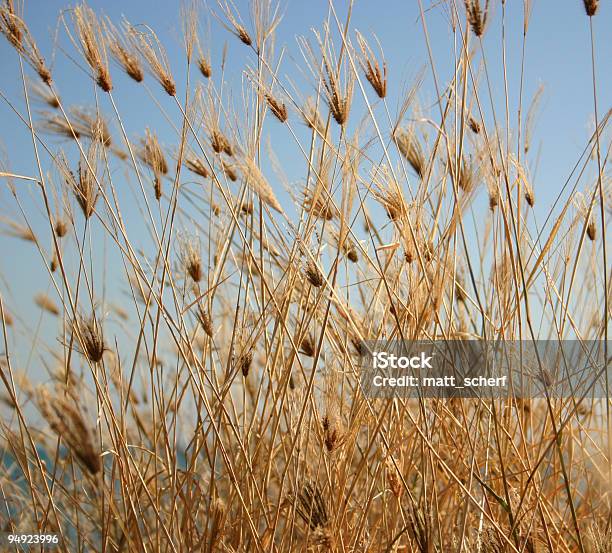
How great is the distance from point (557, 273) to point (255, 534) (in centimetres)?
79

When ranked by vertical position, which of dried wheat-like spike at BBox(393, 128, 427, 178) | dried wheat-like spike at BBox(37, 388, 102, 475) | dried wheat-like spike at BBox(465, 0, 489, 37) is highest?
dried wheat-like spike at BBox(465, 0, 489, 37)

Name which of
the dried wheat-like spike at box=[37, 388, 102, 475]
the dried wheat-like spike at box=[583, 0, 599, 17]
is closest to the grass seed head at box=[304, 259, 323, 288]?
the dried wheat-like spike at box=[37, 388, 102, 475]

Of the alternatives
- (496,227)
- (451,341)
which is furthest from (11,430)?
(496,227)

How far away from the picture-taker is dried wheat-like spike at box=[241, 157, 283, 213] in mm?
1020

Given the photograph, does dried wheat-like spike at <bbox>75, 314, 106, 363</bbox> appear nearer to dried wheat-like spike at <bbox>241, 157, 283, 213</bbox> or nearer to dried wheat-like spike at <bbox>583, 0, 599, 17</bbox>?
dried wheat-like spike at <bbox>241, 157, 283, 213</bbox>

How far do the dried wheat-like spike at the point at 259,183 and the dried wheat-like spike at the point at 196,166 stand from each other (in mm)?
340

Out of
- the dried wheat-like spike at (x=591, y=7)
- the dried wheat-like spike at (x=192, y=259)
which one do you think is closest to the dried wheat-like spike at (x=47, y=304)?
the dried wheat-like spike at (x=192, y=259)

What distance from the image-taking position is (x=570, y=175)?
1180 mm

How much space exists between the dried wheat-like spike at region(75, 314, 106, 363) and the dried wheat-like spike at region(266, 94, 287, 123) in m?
0.51

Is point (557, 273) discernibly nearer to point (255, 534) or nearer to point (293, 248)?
point (293, 248)

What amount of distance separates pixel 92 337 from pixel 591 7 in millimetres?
1047

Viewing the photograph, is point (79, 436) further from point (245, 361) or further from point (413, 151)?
point (413, 151)

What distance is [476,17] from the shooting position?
1.18 m

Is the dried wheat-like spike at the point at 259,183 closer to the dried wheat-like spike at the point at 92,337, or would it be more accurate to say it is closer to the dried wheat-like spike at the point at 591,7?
the dried wheat-like spike at the point at 92,337
